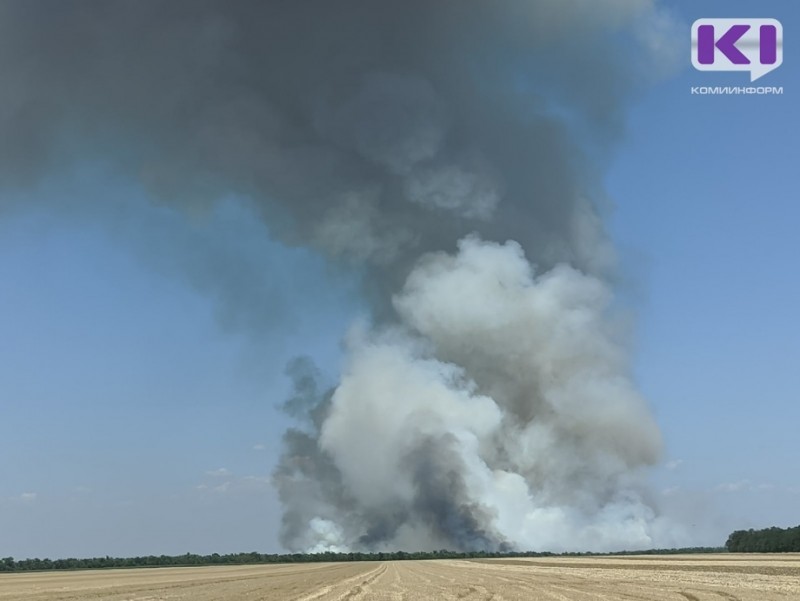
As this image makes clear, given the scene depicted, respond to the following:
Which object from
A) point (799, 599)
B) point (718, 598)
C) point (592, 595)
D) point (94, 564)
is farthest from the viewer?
point (94, 564)

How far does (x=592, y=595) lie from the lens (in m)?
39.1

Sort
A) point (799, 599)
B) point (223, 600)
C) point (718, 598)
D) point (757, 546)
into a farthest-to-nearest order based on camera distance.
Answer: point (757, 546), point (223, 600), point (718, 598), point (799, 599)

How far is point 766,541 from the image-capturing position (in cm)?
14438

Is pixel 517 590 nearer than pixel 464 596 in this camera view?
No

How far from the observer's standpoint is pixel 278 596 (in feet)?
145

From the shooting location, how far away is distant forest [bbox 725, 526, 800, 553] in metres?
134

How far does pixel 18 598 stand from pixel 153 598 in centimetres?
879

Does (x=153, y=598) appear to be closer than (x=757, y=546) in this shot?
Yes

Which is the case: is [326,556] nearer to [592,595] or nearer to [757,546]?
[757,546]

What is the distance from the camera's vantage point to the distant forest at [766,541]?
13362 cm

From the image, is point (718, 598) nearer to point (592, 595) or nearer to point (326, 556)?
point (592, 595)

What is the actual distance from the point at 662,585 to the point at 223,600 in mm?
23138

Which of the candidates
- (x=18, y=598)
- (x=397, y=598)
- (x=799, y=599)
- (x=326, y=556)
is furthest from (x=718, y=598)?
(x=326, y=556)

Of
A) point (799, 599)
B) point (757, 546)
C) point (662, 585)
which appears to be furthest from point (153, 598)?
point (757, 546)
